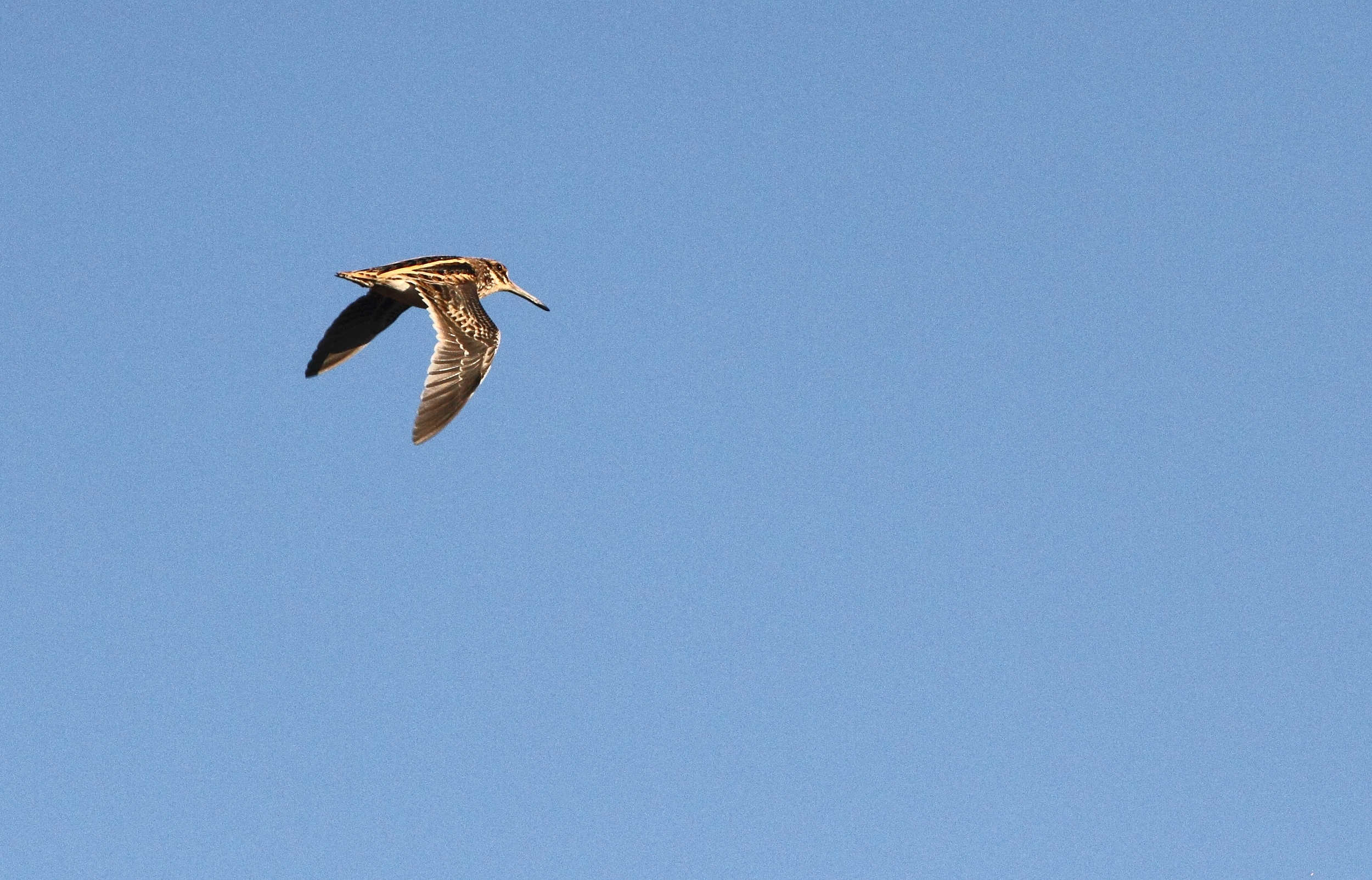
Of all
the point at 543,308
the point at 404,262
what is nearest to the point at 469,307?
the point at 404,262

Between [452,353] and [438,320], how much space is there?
1349 mm

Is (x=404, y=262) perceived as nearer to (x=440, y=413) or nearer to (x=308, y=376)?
(x=308, y=376)

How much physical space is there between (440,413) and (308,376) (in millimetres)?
6764

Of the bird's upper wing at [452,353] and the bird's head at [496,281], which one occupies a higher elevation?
the bird's head at [496,281]

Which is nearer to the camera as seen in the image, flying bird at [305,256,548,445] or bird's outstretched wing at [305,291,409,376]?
flying bird at [305,256,548,445]

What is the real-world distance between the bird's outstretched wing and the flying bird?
12 mm

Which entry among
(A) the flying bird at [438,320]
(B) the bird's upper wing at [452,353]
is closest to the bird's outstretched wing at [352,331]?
(A) the flying bird at [438,320]

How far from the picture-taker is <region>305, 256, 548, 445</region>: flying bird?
38.3m

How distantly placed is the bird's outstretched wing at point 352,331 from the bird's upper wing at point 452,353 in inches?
81.2

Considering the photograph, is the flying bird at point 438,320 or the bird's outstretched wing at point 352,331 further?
the bird's outstretched wing at point 352,331

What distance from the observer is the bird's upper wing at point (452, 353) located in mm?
37844

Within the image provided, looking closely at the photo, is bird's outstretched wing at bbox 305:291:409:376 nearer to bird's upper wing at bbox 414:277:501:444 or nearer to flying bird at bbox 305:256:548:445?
flying bird at bbox 305:256:548:445

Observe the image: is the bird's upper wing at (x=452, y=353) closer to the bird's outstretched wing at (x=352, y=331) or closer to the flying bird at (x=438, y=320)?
the flying bird at (x=438, y=320)

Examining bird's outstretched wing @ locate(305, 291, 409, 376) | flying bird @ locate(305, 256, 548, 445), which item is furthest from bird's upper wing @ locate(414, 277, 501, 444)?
bird's outstretched wing @ locate(305, 291, 409, 376)
